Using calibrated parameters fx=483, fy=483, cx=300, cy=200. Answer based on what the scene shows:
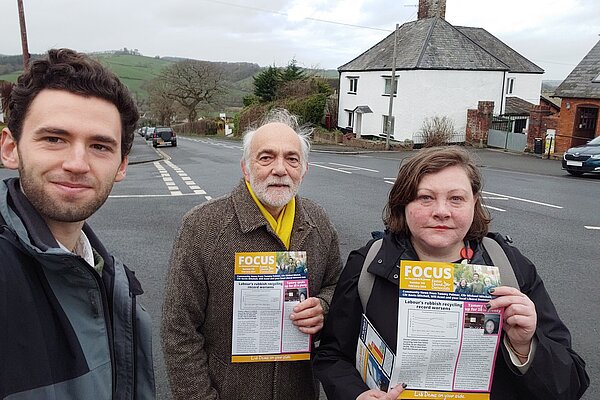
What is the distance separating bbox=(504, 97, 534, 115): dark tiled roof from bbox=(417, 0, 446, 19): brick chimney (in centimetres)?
923

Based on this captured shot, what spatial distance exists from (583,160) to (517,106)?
19.3 metres

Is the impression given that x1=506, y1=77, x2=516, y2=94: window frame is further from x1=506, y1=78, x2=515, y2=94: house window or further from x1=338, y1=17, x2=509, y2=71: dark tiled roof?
x1=338, y1=17, x2=509, y2=71: dark tiled roof

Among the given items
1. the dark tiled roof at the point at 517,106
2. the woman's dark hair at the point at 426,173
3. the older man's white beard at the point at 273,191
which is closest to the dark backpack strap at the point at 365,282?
the woman's dark hair at the point at 426,173

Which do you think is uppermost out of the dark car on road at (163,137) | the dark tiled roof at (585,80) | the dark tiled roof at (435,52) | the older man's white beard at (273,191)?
the dark tiled roof at (435,52)

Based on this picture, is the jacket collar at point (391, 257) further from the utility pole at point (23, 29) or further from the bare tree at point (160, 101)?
the bare tree at point (160, 101)

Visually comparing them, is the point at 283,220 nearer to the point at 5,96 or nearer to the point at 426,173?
the point at 426,173

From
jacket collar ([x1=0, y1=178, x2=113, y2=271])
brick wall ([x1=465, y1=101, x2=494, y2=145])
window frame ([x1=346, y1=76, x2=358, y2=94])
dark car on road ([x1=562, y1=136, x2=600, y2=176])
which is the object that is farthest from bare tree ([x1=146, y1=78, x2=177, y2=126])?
jacket collar ([x1=0, y1=178, x2=113, y2=271])

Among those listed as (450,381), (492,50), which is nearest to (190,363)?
(450,381)

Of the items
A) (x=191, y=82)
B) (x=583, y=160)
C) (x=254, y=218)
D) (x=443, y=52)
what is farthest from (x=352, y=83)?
(x=254, y=218)

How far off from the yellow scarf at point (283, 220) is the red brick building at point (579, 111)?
90.3ft

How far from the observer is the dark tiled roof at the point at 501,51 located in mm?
37156

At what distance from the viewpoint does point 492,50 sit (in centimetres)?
3800

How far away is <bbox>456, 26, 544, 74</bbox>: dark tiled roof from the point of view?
37.2 m

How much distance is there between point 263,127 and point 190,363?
3.90 ft
